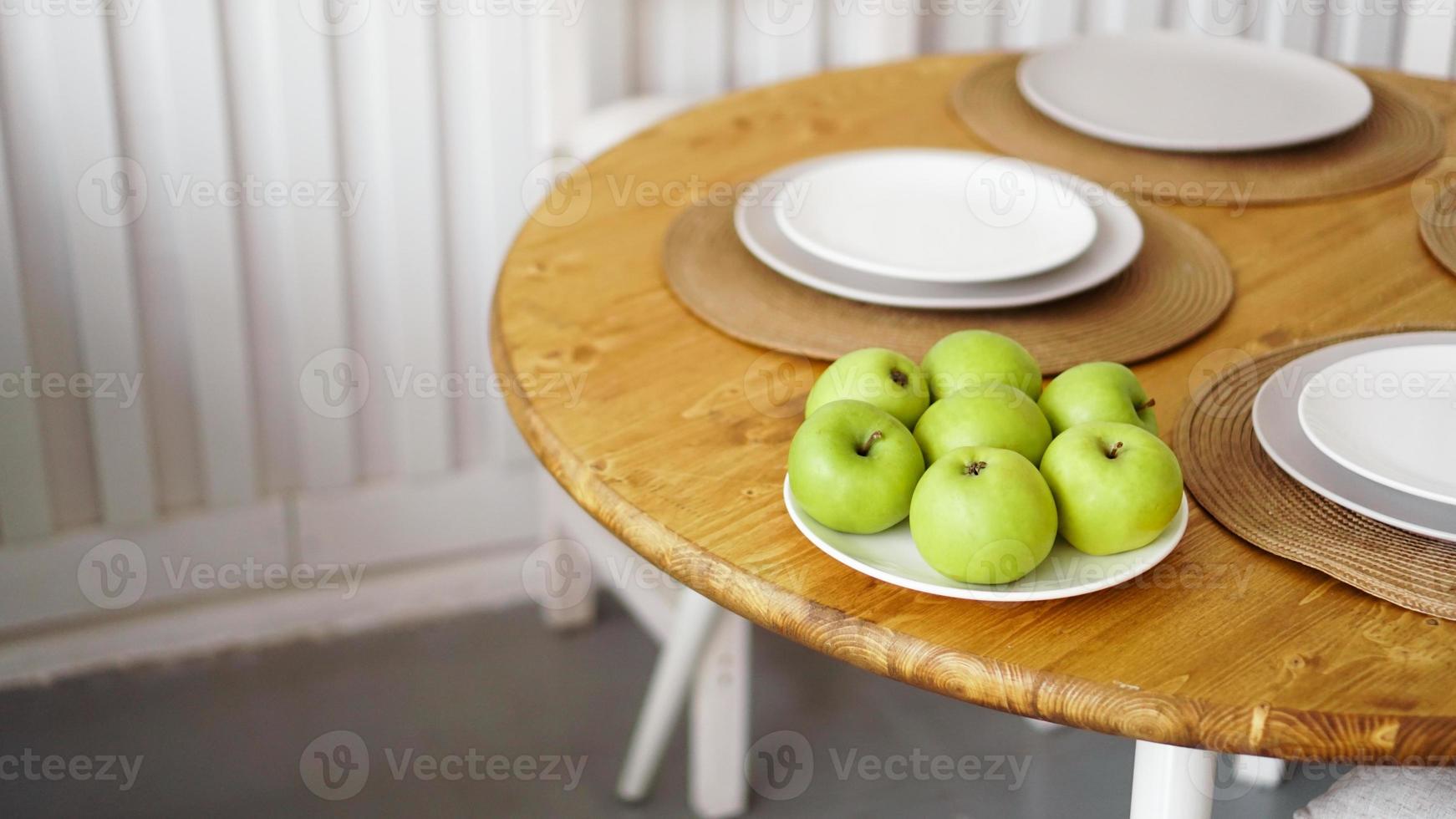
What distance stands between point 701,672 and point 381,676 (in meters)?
0.56

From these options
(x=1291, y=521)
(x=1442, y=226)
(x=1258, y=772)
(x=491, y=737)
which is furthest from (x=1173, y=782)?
(x=491, y=737)

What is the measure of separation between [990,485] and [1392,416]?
1.02 ft

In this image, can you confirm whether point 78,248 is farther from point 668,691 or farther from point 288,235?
point 668,691

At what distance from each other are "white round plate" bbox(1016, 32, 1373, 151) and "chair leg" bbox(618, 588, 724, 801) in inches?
24.9

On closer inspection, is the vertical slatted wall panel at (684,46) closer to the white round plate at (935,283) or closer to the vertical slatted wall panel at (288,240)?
the vertical slatted wall panel at (288,240)

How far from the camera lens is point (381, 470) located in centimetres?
199

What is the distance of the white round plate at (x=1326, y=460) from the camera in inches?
30.8

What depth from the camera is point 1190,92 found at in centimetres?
142

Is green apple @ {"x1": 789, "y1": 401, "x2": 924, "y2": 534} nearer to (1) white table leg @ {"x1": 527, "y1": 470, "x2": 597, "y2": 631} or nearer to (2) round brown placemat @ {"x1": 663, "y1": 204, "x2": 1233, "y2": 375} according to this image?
(2) round brown placemat @ {"x1": 663, "y1": 204, "x2": 1233, "y2": 375}

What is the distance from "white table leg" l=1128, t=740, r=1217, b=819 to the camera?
0.81m

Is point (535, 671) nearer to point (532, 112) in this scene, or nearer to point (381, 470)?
point (381, 470)

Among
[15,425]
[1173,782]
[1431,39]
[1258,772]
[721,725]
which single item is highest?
[1431,39]

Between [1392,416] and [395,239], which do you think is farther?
[395,239]

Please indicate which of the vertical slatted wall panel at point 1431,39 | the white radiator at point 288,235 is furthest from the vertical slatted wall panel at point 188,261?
the vertical slatted wall panel at point 1431,39
